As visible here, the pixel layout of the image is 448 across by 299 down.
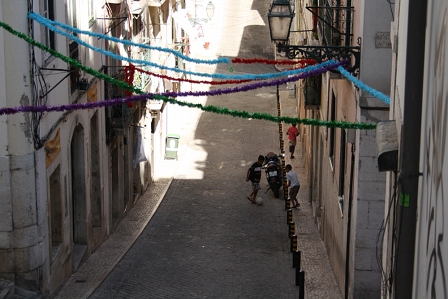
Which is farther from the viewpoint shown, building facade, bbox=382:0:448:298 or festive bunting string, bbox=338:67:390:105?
festive bunting string, bbox=338:67:390:105

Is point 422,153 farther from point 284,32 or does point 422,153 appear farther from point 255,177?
point 255,177

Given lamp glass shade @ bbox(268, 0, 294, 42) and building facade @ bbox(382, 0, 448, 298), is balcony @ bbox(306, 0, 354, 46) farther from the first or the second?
building facade @ bbox(382, 0, 448, 298)

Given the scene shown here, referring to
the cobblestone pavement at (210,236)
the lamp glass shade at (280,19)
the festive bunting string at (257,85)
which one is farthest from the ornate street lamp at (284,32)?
the cobblestone pavement at (210,236)

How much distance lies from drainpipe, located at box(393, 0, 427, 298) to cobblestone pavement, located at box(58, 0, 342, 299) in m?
9.43

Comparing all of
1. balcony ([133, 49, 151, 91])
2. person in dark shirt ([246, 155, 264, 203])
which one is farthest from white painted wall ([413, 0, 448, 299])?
balcony ([133, 49, 151, 91])

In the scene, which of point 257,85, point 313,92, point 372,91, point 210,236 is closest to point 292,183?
point 313,92

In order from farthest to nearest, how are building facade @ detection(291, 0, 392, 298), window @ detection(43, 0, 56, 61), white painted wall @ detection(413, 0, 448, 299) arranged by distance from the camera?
1. window @ detection(43, 0, 56, 61)
2. building facade @ detection(291, 0, 392, 298)
3. white painted wall @ detection(413, 0, 448, 299)

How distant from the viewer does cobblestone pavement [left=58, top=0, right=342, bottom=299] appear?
648 inches

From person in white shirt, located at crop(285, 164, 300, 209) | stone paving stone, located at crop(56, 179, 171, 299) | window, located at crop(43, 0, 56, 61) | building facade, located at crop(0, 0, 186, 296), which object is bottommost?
stone paving stone, located at crop(56, 179, 171, 299)

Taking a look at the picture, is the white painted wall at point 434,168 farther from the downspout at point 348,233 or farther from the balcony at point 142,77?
the balcony at point 142,77

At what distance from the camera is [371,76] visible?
13328mm

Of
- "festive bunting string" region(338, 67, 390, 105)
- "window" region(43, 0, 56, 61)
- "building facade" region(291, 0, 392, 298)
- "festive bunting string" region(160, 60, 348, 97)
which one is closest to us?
"festive bunting string" region(338, 67, 390, 105)

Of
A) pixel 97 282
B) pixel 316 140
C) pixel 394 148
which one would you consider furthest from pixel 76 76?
pixel 394 148

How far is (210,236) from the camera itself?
67.9 feet
